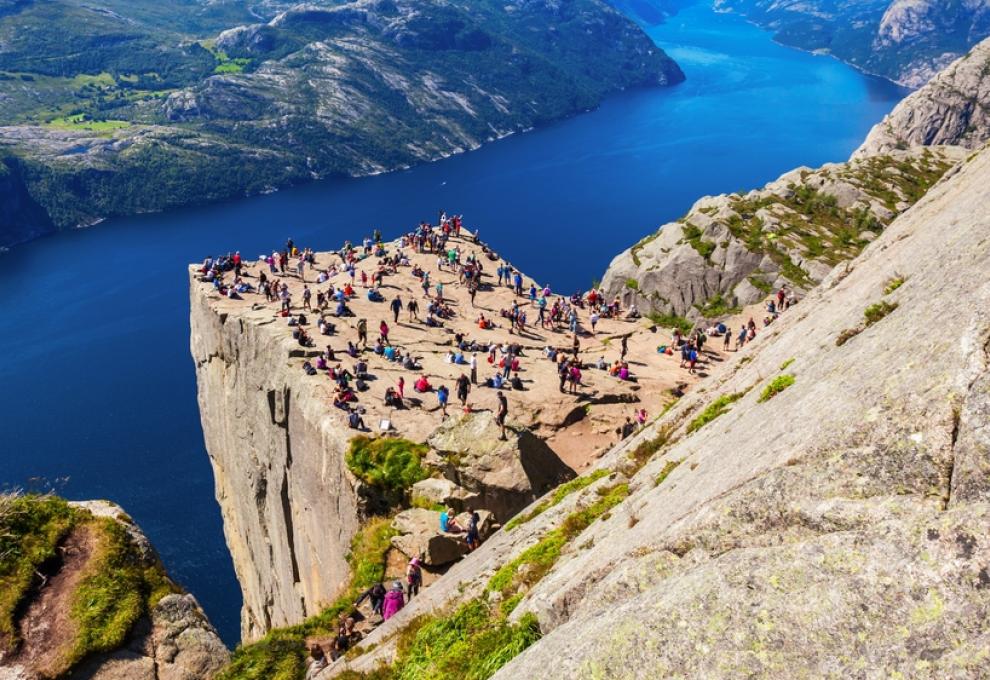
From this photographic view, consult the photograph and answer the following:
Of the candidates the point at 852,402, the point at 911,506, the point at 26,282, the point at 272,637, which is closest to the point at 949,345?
the point at 852,402

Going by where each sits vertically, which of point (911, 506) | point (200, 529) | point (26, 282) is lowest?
point (200, 529)

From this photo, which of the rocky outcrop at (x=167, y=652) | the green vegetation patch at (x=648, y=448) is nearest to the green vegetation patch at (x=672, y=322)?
the green vegetation patch at (x=648, y=448)

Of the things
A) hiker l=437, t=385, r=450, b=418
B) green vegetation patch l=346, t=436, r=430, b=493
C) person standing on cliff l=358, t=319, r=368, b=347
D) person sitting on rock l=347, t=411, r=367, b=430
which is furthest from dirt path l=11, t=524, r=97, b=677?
person standing on cliff l=358, t=319, r=368, b=347

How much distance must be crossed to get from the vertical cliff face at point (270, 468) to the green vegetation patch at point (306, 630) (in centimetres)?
369

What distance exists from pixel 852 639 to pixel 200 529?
9375 centimetres

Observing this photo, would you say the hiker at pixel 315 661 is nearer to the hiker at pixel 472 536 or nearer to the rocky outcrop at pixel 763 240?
the hiker at pixel 472 536

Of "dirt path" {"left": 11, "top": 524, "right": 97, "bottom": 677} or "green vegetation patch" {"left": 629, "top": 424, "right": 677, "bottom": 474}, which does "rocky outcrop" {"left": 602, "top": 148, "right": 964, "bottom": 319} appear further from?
"dirt path" {"left": 11, "top": 524, "right": 97, "bottom": 677}

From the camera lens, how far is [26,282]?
7598 inches

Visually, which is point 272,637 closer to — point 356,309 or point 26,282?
point 356,309

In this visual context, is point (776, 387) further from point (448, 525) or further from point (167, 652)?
point (167, 652)

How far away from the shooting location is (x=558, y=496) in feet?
80.7

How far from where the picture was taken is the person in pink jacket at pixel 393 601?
83.9 ft

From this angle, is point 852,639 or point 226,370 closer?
point 852,639

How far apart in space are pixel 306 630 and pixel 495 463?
10.3m
